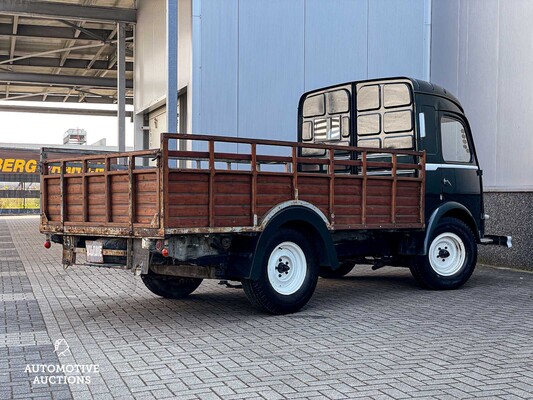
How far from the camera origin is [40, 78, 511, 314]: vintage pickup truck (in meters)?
7.05

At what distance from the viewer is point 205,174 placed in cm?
707

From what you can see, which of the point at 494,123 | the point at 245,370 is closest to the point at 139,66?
the point at 494,123

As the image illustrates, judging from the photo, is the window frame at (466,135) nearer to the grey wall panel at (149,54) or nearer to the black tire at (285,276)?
the black tire at (285,276)

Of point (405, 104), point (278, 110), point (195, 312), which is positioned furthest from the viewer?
point (278, 110)

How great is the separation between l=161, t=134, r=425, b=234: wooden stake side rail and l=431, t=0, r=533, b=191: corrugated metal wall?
13.1ft

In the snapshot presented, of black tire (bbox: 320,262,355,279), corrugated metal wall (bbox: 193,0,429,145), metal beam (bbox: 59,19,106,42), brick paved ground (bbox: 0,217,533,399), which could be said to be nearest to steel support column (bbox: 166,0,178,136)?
corrugated metal wall (bbox: 193,0,429,145)

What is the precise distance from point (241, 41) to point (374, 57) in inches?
118

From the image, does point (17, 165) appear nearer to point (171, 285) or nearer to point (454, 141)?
point (171, 285)

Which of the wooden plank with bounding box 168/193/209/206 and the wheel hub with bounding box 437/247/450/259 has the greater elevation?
the wooden plank with bounding box 168/193/209/206

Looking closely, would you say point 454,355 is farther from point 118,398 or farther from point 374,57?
point 374,57

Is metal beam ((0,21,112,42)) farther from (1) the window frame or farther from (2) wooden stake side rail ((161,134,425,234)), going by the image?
(2) wooden stake side rail ((161,134,425,234))

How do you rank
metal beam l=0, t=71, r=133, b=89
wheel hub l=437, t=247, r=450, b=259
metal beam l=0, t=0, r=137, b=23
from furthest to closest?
metal beam l=0, t=71, r=133, b=89 < metal beam l=0, t=0, r=137, b=23 < wheel hub l=437, t=247, r=450, b=259

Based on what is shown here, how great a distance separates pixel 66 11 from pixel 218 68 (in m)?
8.69

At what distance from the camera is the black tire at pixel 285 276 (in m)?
7.60
